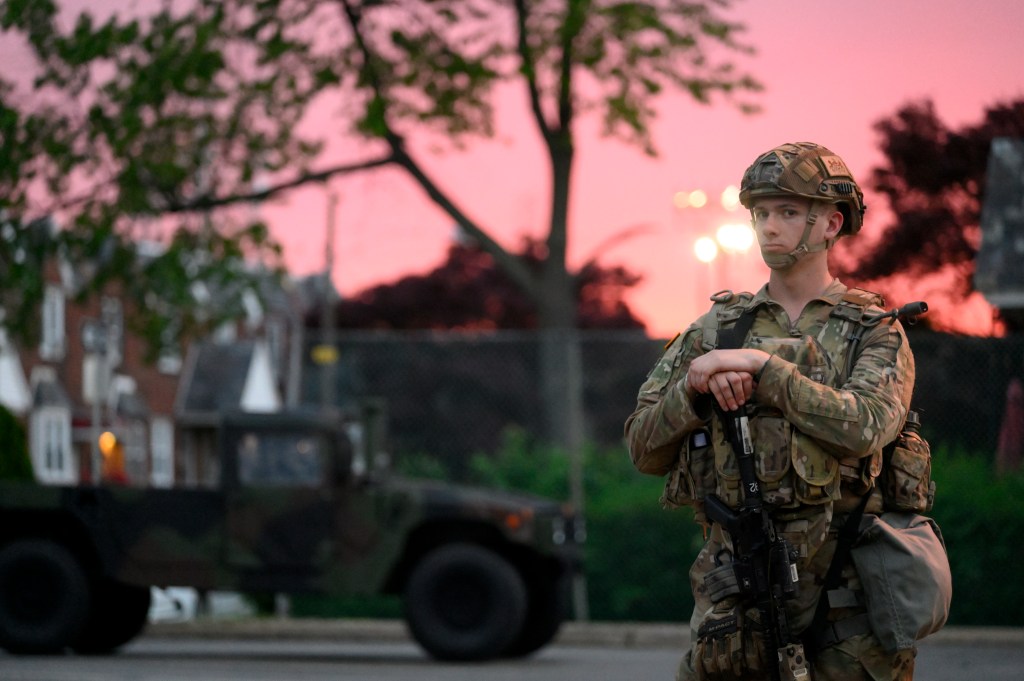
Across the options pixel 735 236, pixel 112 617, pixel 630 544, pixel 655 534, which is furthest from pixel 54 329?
pixel 112 617

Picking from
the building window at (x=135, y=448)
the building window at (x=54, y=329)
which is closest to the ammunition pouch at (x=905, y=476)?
the building window at (x=54, y=329)

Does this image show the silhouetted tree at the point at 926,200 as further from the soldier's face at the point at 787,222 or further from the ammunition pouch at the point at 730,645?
the ammunition pouch at the point at 730,645

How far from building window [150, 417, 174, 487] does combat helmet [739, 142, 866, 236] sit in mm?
38881

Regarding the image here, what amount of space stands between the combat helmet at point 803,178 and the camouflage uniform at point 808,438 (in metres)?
0.22

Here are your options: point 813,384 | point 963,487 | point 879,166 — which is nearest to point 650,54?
point 879,166

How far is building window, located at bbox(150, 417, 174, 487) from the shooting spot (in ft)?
138

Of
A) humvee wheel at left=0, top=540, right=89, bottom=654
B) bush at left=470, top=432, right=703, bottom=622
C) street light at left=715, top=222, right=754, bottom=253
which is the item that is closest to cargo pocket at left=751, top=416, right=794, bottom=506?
humvee wheel at left=0, top=540, right=89, bottom=654

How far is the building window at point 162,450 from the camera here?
42062 millimetres

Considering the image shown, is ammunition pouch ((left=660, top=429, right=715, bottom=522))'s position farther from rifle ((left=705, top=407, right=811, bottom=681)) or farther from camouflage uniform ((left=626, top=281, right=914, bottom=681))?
rifle ((left=705, top=407, right=811, bottom=681))

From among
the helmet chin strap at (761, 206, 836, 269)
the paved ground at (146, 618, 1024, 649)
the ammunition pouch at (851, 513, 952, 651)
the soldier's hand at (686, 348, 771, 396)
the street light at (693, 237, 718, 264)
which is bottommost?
the paved ground at (146, 618, 1024, 649)

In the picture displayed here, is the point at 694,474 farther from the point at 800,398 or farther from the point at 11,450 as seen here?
the point at 11,450

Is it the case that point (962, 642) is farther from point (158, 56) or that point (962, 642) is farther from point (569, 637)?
point (158, 56)

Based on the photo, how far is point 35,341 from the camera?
17297 mm

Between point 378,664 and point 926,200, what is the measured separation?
10.3 metres
